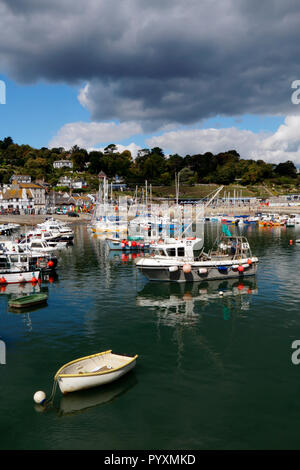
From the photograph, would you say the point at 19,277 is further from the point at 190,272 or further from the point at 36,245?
the point at 190,272

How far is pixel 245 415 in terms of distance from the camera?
18125 millimetres

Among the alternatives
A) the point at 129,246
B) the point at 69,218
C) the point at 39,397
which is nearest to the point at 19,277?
the point at 39,397

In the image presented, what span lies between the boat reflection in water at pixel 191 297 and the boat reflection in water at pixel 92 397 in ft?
34.0

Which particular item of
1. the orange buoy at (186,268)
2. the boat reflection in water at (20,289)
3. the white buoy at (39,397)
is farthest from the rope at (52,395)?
the orange buoy at (186,268)

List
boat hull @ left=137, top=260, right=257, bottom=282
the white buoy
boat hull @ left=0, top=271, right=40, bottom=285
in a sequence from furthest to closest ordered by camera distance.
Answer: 1. boat hull @ left=0, top=271, right=40, bottom=285
2. boat hull @ left=137, top=260, right=257, bottom=282
3. the white buoy

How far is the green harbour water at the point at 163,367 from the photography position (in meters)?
16.9

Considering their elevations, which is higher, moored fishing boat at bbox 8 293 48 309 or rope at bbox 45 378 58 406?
moored fishing boat at bbox 8 293 48 309

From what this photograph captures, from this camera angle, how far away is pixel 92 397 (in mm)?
19969

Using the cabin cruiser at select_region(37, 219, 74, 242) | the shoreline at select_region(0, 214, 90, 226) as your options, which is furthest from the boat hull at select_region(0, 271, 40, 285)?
the shoreline at select_region(0, 214, 90, 226)

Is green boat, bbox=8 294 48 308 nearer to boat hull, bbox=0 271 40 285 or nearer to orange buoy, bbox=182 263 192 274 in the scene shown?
boat hull, bbox=0 271 40 285

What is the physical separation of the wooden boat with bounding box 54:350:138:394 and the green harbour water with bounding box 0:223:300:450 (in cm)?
57

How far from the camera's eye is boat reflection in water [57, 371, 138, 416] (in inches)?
744

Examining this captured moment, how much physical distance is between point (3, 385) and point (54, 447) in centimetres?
662

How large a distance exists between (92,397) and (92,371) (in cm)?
153
